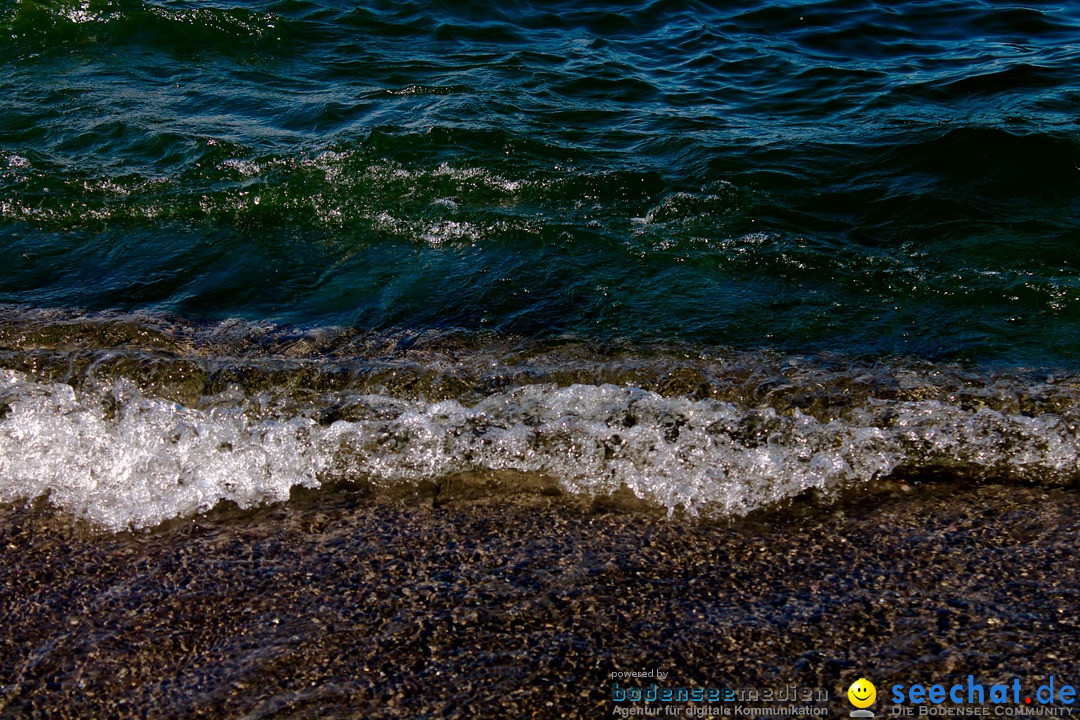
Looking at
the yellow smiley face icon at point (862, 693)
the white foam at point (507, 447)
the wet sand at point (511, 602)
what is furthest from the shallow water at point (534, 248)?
the yellow smiley face icon at point (862, 693)

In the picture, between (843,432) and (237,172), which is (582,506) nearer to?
(843,432)

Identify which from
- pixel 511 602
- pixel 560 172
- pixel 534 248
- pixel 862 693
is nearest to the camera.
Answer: pixel 862 693

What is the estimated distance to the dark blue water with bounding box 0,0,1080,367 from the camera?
18.5 feet

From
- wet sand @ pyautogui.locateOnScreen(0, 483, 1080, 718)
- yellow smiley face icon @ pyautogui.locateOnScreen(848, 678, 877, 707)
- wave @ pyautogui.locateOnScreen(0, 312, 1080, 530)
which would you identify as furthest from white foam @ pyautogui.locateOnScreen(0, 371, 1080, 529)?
yellow smiley face icon @ pyautogui.locateOnScreen(848, 678, 877, 707)

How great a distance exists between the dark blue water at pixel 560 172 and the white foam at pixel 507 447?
0.92m

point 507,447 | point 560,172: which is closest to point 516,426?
point 507,447

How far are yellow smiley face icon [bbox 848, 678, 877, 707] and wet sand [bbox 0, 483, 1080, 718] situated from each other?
0.09 feet

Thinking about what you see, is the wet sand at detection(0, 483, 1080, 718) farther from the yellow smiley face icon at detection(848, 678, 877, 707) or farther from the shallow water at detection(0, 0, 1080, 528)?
the shallow water at detection(0, 0, 1080, 528)

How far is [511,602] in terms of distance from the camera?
3.28m

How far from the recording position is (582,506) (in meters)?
3.87

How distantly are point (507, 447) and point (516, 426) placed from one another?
0.15 m

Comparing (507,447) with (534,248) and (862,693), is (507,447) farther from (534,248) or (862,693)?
(534,248)

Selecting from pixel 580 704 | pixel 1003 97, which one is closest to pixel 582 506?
pixel 580 704

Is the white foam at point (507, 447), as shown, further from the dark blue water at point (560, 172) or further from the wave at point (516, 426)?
the dark blue water at point (560, 172)
